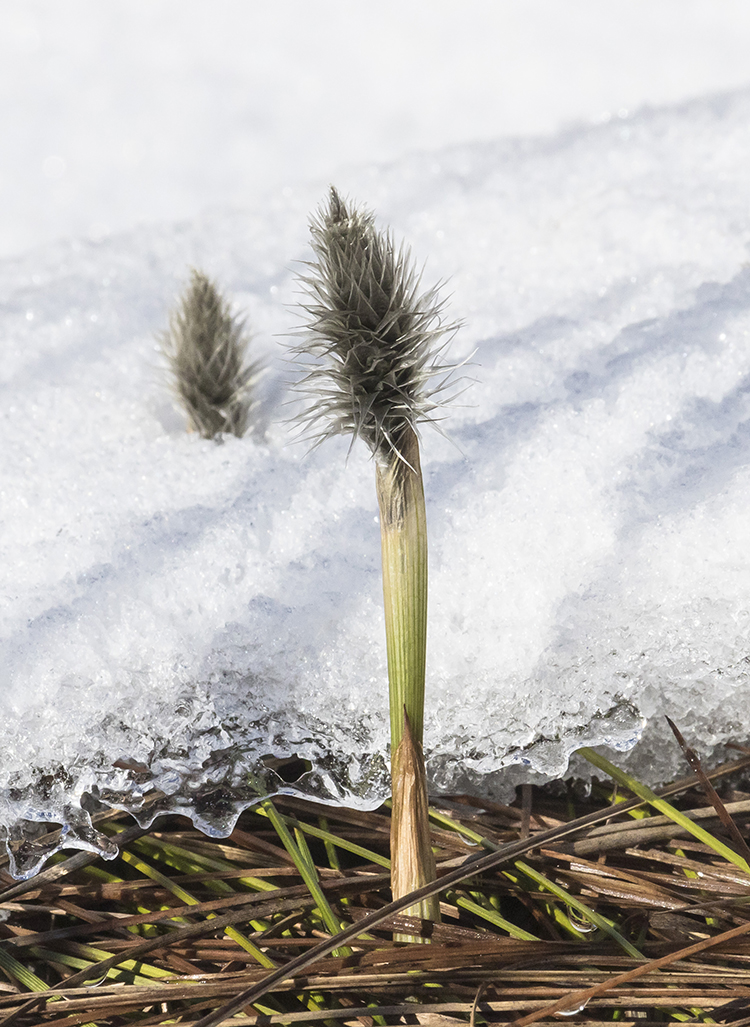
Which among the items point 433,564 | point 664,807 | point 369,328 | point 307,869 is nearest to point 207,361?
point 433,564

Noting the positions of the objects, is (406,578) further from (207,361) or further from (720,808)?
(207,361)

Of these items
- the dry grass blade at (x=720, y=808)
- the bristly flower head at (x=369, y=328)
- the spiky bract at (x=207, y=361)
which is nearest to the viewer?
the bristly flower head at (x=369, y=328)

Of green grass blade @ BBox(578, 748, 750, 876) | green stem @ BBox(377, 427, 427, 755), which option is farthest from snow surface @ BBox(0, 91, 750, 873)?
green stem @ BBox(377, 427, 427, 755)

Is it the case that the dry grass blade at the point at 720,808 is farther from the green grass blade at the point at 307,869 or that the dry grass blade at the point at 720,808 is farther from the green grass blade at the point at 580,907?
the green grass blade at the point at 307,869

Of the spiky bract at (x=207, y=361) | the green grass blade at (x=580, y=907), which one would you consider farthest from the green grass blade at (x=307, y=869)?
the spiky bract at (x=207, y=361)

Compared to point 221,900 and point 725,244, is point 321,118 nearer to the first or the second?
point 725,244

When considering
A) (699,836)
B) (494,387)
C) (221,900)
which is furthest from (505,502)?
(221,900)
